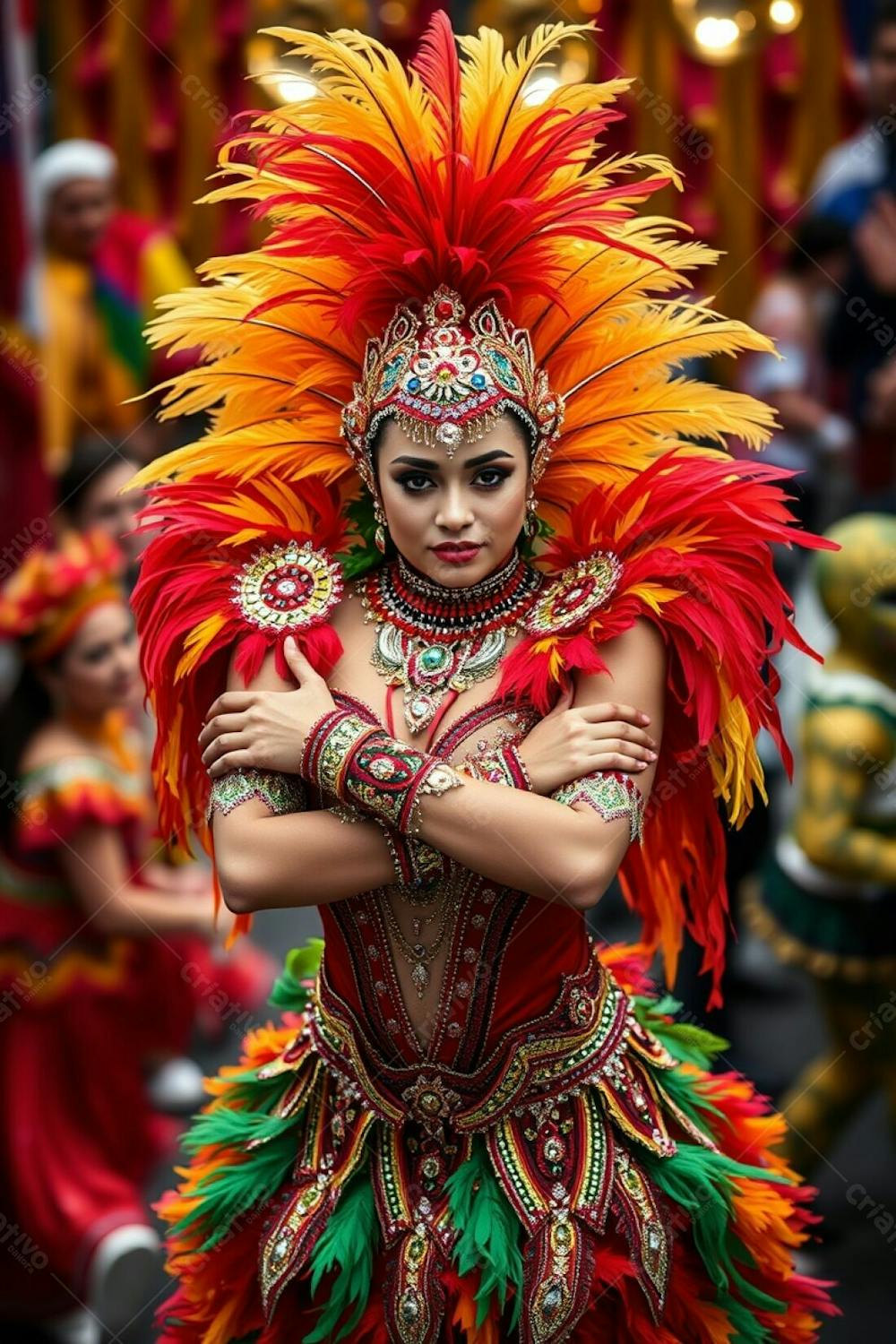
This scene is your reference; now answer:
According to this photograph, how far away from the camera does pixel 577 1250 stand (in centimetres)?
291

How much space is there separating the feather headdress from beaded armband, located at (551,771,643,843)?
0.52 ft

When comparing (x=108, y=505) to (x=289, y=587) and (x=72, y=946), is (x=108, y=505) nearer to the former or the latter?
(x=72, y=946)

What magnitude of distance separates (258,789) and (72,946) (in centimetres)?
191

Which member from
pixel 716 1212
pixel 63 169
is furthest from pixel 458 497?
pixel 63 169

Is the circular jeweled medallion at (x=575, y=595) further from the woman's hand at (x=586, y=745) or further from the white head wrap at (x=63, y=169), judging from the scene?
the white head wrap at (x=63, y=169)

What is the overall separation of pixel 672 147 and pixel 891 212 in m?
2.48

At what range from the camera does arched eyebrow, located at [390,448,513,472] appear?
290 centimetres

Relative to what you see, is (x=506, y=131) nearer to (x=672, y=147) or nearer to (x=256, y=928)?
(x=256, y=928)

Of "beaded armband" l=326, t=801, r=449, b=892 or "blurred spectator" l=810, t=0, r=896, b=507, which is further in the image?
"blurred spectator" l=810, t=0, r=896, b=507

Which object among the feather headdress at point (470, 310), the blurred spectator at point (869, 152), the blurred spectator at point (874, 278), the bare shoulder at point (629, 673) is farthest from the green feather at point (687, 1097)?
the blurred spectator at point (869, 152)

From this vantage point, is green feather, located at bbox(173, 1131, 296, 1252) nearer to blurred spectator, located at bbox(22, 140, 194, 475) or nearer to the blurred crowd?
the blurred crowd

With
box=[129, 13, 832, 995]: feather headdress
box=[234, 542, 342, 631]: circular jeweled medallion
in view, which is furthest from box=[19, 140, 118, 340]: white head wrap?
box=[234, 542, 342, 631]: circular jeweled medallion

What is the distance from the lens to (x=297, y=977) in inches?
138

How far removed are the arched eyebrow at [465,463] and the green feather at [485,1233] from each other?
3.33 feet
